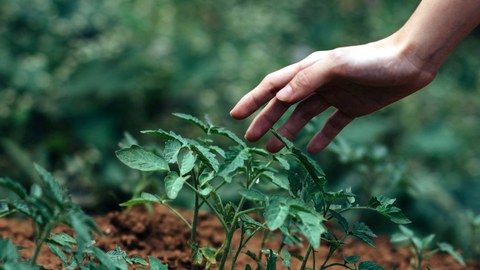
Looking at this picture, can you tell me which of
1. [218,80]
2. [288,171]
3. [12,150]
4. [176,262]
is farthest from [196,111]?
[288,171]

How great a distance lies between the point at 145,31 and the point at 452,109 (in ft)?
7.78

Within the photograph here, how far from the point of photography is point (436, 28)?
165 centimetres

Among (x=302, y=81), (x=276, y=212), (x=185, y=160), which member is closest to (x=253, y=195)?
(x=276, y=212)

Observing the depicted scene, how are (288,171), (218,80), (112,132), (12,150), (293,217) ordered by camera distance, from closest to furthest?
(293,217) < (288,171) < (12,150) < (112,132) < (218,80)

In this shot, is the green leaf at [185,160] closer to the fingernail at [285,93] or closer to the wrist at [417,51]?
the fingernail at [285,93]

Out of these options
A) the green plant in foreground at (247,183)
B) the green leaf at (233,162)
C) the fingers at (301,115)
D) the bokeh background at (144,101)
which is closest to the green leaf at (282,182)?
the green plant in foreground at (247,183)

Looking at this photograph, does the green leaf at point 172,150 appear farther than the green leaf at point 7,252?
Yes

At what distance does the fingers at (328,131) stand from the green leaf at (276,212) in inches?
23.4

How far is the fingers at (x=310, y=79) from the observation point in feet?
5.26

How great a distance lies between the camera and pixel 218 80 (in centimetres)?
455

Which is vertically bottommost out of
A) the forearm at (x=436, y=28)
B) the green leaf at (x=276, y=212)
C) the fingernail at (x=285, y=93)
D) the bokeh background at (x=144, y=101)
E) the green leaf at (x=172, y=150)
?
the bokeh background at (x=144, y=101)

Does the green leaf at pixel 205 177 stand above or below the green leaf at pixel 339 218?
above

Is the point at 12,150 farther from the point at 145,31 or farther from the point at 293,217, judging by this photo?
the point at 293,217

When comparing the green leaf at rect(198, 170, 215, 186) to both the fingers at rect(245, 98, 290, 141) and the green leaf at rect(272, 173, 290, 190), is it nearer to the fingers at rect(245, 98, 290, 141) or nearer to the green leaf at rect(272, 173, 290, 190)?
the green leaf at rect(272, 173, 290, 190)
